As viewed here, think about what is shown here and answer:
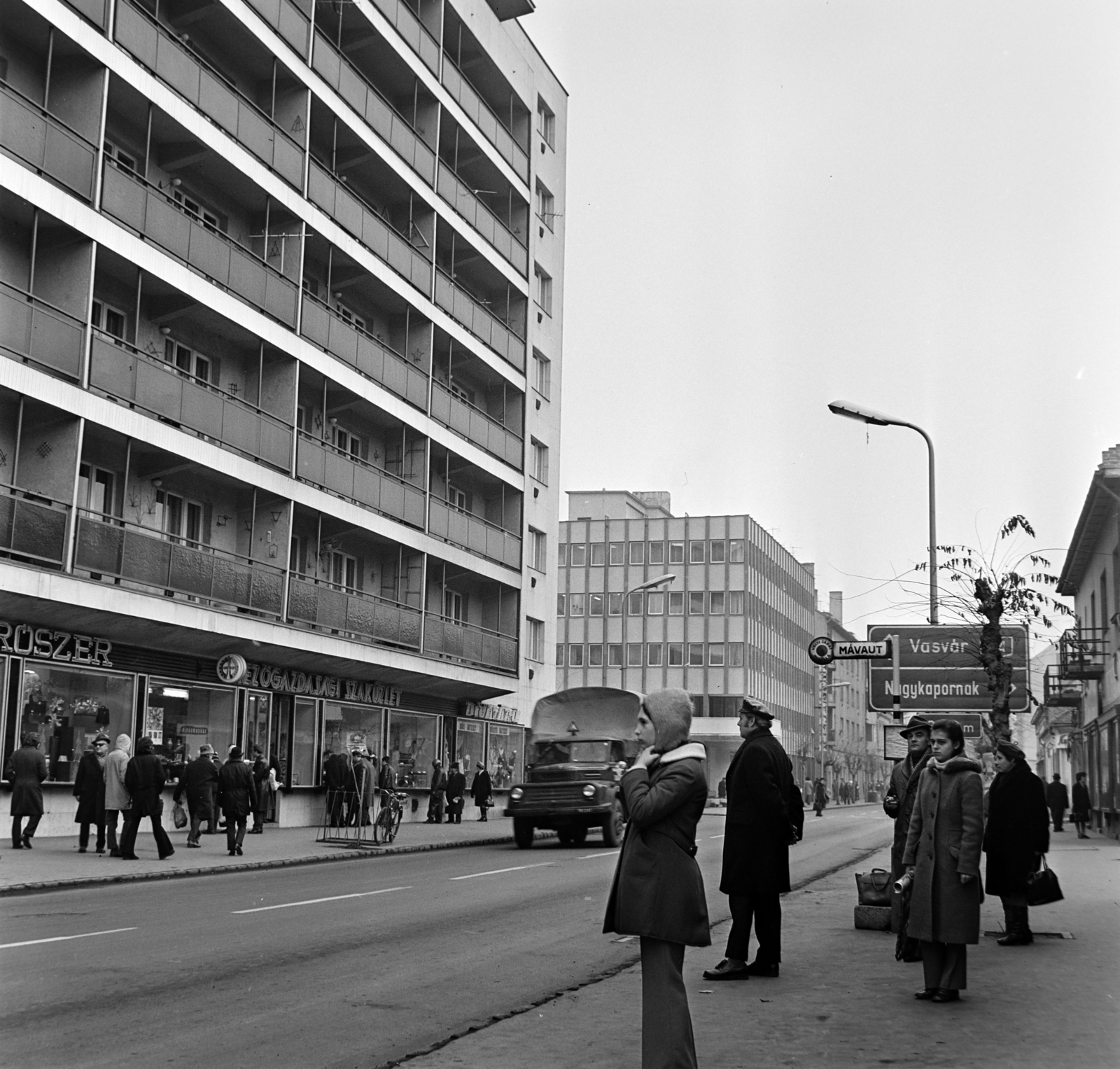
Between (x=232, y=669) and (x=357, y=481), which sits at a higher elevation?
(x=357, y=481)

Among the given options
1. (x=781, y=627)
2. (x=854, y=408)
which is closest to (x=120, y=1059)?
(x=854, y=408)

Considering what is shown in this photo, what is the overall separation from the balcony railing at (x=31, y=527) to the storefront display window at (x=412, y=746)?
49.8 feet

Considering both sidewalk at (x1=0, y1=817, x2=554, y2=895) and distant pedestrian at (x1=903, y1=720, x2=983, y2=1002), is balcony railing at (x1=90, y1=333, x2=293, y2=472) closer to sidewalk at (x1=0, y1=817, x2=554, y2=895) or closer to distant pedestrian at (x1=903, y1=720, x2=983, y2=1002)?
sidewalk at (x1=0, y1=817, x2=554, y2=895)

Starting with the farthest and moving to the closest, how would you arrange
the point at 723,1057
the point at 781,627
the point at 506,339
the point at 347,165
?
1. the point at 781,627
2. the point at 506,339
3. the point at 347,165
4. the point at 723,1057

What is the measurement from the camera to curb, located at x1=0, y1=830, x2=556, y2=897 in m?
16.8

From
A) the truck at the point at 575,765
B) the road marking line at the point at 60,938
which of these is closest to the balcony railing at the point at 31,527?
the truck at the point at 575,765

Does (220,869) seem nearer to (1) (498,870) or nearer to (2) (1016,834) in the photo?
(1) (498,870)

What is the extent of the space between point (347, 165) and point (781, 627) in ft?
239

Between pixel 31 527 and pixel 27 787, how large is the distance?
4.30 meters

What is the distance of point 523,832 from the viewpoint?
28609 mm

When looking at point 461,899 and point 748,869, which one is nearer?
point 748,869

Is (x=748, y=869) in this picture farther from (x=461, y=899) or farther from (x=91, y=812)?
(x=91, y=812)

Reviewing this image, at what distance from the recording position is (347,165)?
36375 millimetres

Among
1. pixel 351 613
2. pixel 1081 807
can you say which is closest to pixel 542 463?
pixel 351 613
